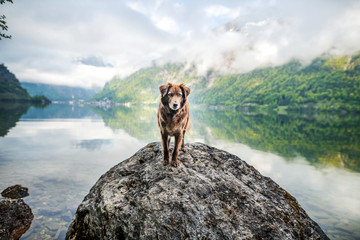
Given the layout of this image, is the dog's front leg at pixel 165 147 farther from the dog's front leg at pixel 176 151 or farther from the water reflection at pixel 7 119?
the water reflection at pixel 7 119

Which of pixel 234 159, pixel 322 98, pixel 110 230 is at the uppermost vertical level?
pixel 322 98

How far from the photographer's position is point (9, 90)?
170000 mm

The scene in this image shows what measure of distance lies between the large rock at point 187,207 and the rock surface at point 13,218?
3.54 meters

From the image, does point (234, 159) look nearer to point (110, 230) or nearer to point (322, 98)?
point (110, 230)

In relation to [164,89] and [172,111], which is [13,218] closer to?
[172,111]

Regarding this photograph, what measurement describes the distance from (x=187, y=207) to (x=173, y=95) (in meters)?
2.71

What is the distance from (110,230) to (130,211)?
2.13 feet

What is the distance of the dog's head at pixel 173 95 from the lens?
525 centimetres

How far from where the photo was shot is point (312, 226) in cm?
556

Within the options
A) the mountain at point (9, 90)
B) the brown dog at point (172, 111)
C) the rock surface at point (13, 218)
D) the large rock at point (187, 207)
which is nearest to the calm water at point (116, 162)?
the rock surface at point (13, 218)

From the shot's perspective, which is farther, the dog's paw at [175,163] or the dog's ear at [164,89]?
the dog's paw at [175,163]

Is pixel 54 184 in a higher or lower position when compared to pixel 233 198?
lower

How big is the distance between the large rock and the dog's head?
1.86 m

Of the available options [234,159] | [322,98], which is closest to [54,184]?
[234,159]
